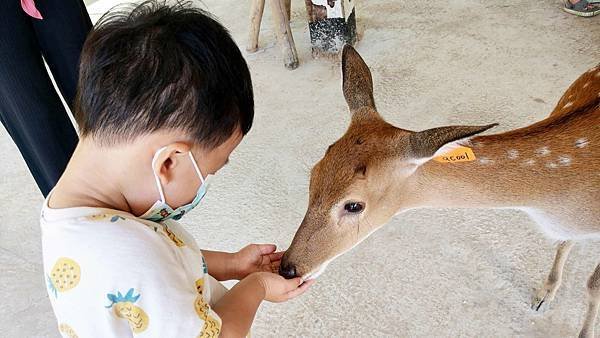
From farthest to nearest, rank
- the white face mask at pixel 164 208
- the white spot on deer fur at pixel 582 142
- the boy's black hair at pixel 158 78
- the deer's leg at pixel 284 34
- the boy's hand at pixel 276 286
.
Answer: the deer's leg at pixel 284 34 < the white spot on deer fur at pixel 582 142 < the boy's hand at pixel 276 286 < the white face mask at pixel 164 208 < the boy's black hair at pixel 158 78

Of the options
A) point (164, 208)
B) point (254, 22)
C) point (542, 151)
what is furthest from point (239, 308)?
point (254, 22)

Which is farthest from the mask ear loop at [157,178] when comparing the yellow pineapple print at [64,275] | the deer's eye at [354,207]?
the deer's eye at [354,207]

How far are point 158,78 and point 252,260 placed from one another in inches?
27.3

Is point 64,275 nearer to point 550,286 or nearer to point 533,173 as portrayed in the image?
point 533,173

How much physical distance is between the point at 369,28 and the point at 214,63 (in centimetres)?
312

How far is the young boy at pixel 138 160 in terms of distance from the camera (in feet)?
3.37

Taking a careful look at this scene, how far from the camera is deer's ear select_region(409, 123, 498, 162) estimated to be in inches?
54.3

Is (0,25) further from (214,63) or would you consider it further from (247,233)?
(247,233)

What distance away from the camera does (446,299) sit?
84.7 inches

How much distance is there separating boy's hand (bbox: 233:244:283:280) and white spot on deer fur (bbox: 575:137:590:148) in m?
0.89

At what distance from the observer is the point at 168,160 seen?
110cm

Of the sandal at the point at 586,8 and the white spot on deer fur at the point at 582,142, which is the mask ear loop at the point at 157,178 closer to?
the white spot on deer fur at the point at 582,142

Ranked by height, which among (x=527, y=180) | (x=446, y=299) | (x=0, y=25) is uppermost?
(x=0, y=25)

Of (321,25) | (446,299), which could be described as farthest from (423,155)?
(321,25)
